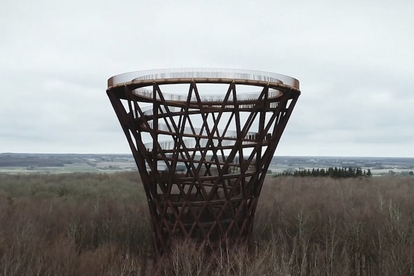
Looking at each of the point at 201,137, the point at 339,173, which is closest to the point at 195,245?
the point at 201,137

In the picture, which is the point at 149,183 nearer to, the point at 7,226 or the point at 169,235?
the point at 169,235

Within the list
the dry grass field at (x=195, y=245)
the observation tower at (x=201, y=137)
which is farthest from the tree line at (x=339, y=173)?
the observation tower at (x=201, y=137)

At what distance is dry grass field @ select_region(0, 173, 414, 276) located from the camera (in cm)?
1708

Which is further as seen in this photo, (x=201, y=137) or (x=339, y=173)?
(x=339, y=173)

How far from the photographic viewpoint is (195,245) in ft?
54.1

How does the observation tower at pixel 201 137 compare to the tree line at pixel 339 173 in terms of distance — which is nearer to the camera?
the observation tower at pixel 201 137

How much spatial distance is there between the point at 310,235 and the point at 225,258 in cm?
1328

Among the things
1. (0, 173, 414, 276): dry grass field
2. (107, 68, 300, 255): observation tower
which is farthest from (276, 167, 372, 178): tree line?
(107, 68, 300, 255): observation tower

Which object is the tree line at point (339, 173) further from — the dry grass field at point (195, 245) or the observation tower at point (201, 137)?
the observation tower at point (201, 137)

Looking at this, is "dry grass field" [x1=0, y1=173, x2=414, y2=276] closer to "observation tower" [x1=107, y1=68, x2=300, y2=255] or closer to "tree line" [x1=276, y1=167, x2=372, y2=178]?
"observation tower" [x1=107, y1=68, x2=300, y2=255]

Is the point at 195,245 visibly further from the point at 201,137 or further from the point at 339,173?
the point at 339,173

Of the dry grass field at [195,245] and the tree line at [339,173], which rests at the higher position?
the tree line at [339,173]

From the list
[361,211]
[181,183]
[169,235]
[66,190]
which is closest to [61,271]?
[169,235]

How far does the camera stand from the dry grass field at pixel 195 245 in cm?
1708
